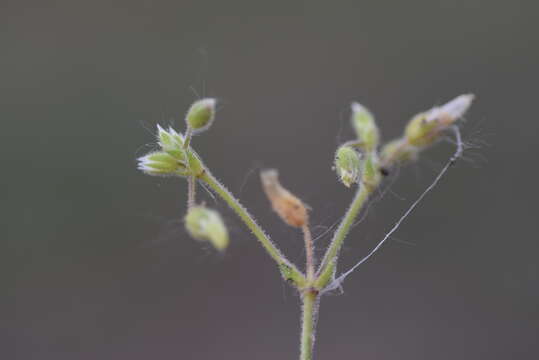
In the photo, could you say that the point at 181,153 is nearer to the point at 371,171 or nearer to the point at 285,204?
the point at 285,204

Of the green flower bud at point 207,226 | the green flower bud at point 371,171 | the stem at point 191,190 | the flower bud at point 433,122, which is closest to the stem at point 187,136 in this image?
the stem at point 191,190

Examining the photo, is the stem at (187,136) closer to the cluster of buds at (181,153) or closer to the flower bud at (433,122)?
the cluster of buds at (181,153)

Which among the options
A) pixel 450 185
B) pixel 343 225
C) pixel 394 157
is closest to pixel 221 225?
pixel 343 225

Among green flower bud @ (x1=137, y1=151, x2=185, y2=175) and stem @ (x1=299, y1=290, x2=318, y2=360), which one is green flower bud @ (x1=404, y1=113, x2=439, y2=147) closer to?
stem @ (x1=299, y1=290, x2=318, y2=360)

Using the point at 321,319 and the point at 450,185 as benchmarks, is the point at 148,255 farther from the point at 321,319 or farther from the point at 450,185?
the point at 450,185

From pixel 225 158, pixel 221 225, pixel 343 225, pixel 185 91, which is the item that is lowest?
pixel 343 225

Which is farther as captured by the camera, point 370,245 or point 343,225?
point 370,245

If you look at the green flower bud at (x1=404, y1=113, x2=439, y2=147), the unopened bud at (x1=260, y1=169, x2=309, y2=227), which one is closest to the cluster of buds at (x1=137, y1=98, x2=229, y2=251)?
the unopened bud at (x1=260, y1=169, x2=309, y2=227)

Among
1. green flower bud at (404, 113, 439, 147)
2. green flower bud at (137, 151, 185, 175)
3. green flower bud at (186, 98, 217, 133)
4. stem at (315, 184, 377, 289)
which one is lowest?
stem at (315, 184, 377, 289)

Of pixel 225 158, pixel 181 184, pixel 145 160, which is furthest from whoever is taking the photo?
pixel 225 158
